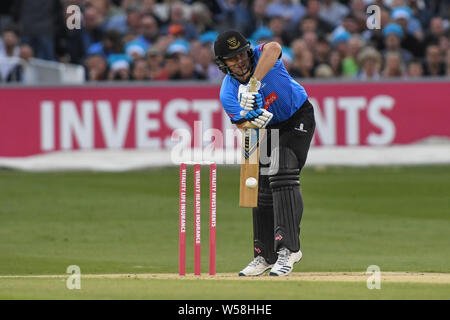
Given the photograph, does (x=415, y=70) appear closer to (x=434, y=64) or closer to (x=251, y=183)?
(x=434, y=64)

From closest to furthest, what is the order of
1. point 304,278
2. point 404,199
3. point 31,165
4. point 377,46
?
point 304,278
point 404,199
point 31,165
point 377,46

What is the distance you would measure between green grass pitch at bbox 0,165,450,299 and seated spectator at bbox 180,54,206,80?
1915 millimetres

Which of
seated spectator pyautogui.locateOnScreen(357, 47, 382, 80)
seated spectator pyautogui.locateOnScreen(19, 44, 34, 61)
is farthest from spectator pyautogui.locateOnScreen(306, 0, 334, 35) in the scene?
seated spectator pyautogui.locateOnScreen(19, 44, 34, 61)

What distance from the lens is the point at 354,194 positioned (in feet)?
58.1

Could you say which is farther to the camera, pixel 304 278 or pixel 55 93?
pixel 55 93

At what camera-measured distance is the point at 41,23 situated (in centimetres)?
2289

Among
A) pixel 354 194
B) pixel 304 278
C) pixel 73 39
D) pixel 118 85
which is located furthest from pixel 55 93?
pixel 304 278

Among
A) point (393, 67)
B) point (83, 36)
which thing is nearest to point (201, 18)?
point (83, 36)

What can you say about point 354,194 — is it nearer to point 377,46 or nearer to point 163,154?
point 163,154

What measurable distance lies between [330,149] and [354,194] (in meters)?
3.20

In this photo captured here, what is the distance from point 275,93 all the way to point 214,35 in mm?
13200

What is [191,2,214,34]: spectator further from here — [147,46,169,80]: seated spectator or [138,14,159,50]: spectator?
[147,46,169,80]: seated spectator

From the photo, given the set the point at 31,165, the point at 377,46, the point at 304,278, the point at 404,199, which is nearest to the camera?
the point at 304,278

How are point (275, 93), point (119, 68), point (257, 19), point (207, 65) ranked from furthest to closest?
point (257, 19) → point (207, 65) → point (119, 68) → point (275, 93)
